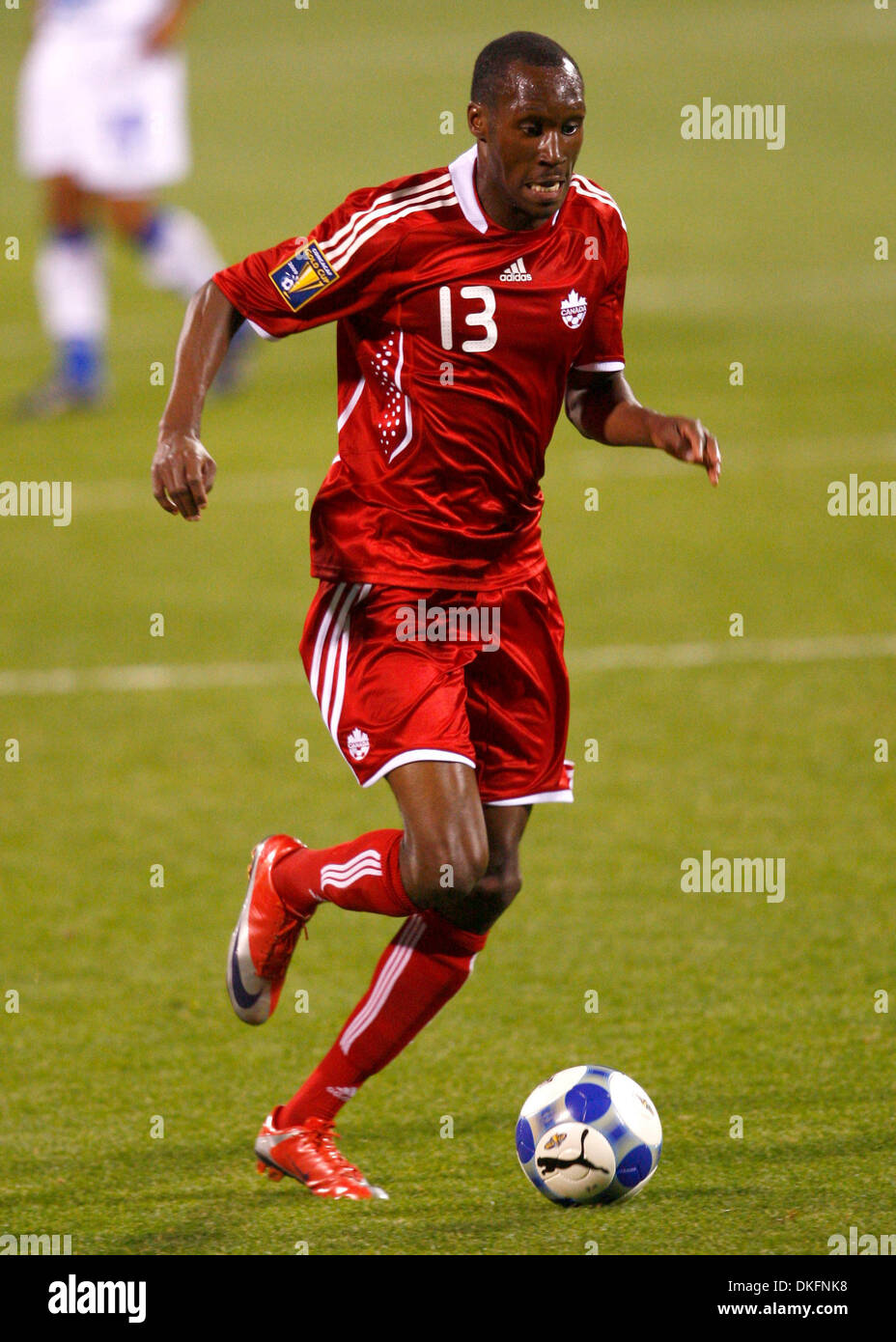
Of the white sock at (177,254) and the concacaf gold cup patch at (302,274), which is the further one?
the white sock at (177,254)

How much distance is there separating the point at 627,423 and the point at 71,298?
9184 mm

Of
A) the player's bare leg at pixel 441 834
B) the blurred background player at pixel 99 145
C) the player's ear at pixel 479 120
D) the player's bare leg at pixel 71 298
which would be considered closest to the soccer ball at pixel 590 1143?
the player's bare leg at pixel 441 834

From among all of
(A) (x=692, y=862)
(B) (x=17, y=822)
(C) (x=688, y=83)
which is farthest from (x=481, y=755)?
(C) (x=688, y=83)

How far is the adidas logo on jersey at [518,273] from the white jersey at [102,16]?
10.1 meters

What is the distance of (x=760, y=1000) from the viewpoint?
5.47 m

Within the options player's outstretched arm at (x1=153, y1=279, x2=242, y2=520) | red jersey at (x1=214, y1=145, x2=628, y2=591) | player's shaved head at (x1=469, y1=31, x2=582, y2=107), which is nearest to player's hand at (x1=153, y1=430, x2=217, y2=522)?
player's outstretched arm at (x1=153, y1=279, x2=242, y2=520)

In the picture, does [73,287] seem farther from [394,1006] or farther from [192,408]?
[394,1006]

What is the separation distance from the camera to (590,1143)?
418 centimetres

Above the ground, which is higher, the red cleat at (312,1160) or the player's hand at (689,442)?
the player's hand at (689,442)

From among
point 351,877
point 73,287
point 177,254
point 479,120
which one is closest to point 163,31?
point 177,254

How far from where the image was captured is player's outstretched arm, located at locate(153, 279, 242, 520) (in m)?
4.02

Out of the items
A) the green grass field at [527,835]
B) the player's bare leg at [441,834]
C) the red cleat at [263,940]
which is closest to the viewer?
the player's bare leg at [441,834]

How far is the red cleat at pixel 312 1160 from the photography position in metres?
4.34

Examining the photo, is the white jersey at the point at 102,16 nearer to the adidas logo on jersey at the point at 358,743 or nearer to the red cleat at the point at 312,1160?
the adidas logo on jersey at the point at 358,743
